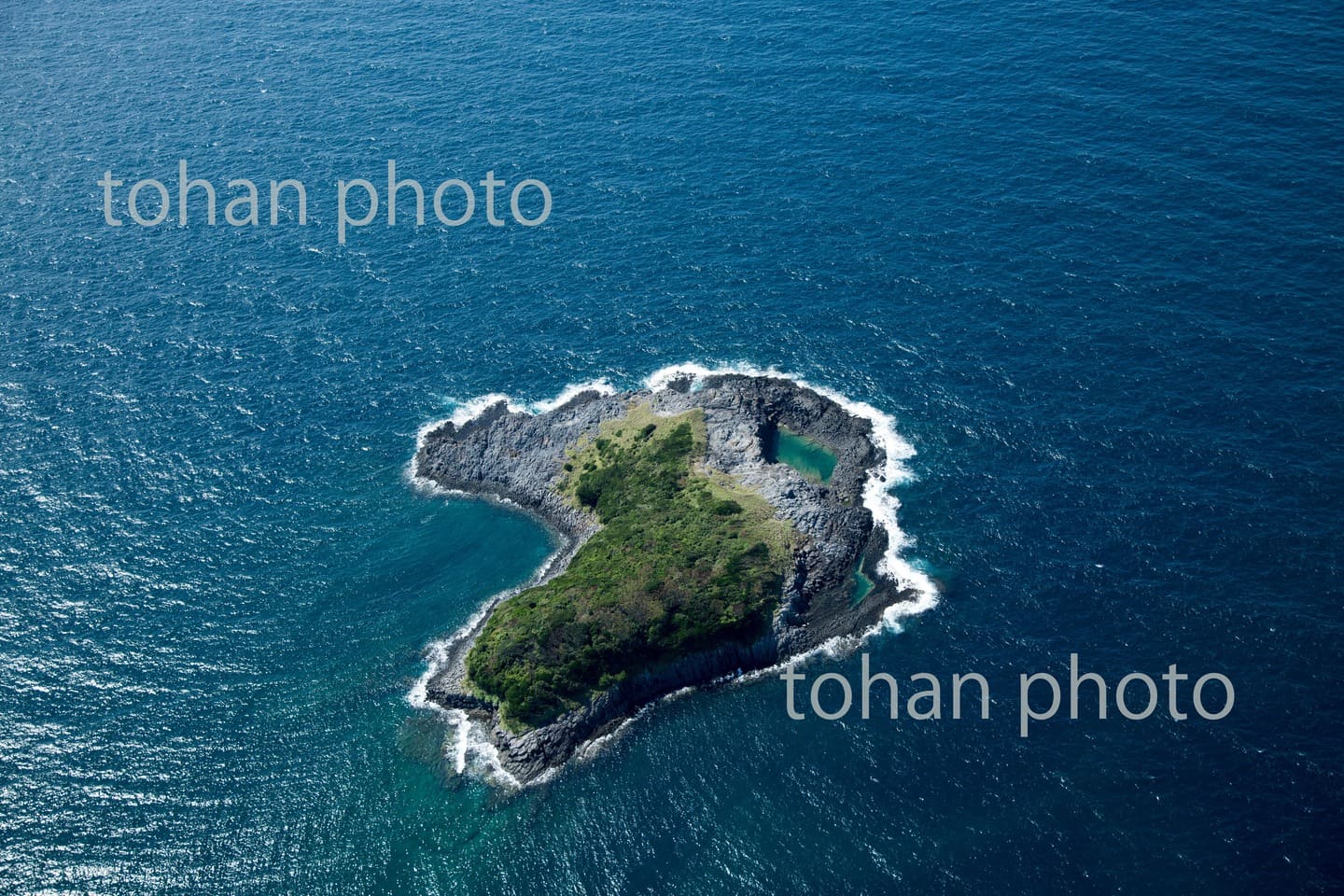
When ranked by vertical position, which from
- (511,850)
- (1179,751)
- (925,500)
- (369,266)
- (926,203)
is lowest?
(511,850)

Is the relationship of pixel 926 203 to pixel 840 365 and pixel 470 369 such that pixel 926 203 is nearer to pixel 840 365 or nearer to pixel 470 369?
pixel 840 365

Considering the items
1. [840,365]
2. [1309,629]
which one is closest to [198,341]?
[840,365]

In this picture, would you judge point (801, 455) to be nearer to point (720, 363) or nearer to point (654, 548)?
point (720, 363)

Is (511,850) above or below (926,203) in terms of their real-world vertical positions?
below

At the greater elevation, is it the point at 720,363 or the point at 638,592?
the point at 720,363

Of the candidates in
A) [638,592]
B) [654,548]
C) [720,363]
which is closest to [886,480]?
[720,363]

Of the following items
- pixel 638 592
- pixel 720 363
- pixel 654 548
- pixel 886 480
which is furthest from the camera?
pixel 720 363
